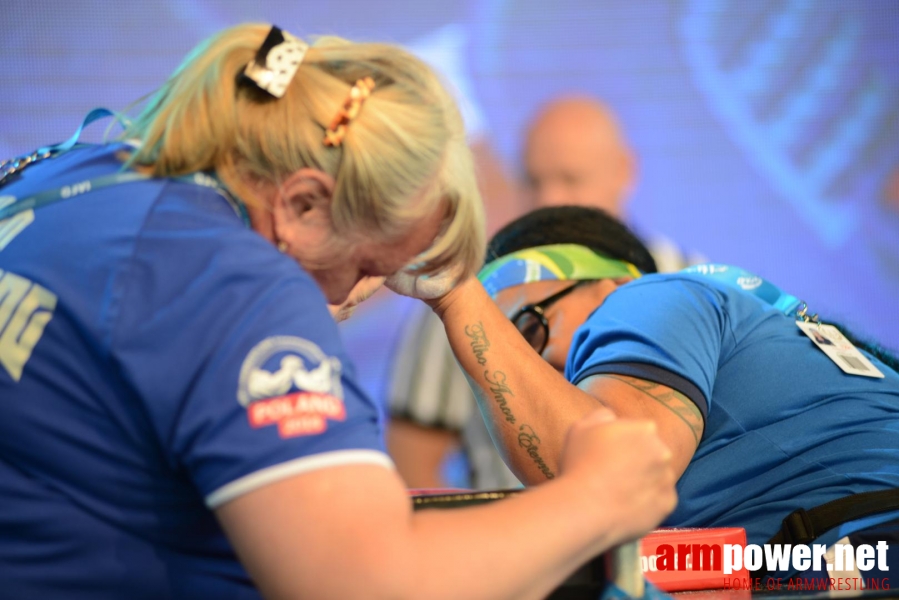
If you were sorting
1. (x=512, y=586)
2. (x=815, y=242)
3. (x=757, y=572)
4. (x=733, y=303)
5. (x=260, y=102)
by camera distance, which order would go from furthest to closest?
(x=815, y=242)
(x=733, y=303)
(x=757, y=572)
(x=260, y=102)
(x=512, y=586)

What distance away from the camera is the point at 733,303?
5.55 ft

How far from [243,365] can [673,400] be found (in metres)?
0.83

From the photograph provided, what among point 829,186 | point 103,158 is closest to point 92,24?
point 103,158

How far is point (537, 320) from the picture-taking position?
192 cm

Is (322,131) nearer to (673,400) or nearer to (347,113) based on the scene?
(347,113)

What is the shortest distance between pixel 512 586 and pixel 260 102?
1.88 ft

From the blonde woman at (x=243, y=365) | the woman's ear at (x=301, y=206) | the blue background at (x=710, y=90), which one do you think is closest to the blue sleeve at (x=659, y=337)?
the blonde woman at (x=243, y=365)

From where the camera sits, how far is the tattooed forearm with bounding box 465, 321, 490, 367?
1556 millimetres

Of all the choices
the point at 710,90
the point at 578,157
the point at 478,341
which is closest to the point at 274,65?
the point at 478,341

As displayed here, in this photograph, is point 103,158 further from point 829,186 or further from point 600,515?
point 829,186

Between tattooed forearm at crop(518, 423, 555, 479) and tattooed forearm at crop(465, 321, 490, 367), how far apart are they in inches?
5.1

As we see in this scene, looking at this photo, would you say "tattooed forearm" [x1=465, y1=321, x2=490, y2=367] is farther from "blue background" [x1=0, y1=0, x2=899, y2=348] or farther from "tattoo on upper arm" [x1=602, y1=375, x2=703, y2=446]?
"blue background" [x1=0, y1=0, x2=899, y2=348]

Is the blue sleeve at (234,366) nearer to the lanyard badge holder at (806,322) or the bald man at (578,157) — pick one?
Result: the lanyard badge holder at (806,322)

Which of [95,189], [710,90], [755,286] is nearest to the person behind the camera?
[95,189]
